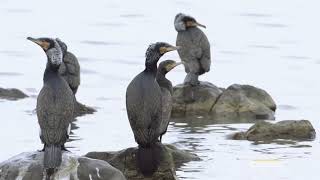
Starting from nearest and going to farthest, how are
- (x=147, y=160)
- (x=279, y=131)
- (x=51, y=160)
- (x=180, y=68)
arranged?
(x=51, y=160) < (x=147, y=160) < (x=279, y=131) < (x=180, y=68)

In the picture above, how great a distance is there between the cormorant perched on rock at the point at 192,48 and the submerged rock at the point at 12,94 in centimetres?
332

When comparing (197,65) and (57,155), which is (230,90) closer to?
(197,65)

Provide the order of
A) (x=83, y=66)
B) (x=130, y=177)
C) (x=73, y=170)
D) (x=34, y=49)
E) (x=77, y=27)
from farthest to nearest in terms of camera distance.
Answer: (x=77, y=27) < (x=34, y=49) < (x=83, y=66) < (x=130, y=177) < (x=73, y=170)

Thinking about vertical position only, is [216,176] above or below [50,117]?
below

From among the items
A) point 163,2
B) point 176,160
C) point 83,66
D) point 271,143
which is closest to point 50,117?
point 176,160

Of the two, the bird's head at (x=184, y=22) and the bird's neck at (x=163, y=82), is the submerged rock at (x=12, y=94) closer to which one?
the bird's head at (x=184, y=22)

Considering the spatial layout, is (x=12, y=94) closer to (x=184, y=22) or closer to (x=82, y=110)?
(x=82, y=110)

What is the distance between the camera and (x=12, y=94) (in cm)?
2405

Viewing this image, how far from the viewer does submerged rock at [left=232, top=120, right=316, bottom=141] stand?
66.1 feet

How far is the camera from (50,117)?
1553 centimetres

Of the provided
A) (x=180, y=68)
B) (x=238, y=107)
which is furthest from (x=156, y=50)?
(x=180, y=68)

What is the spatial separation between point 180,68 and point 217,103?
5.80 metres

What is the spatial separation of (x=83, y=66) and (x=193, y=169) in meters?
10.9

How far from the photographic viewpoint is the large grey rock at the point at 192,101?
73.7 ft
